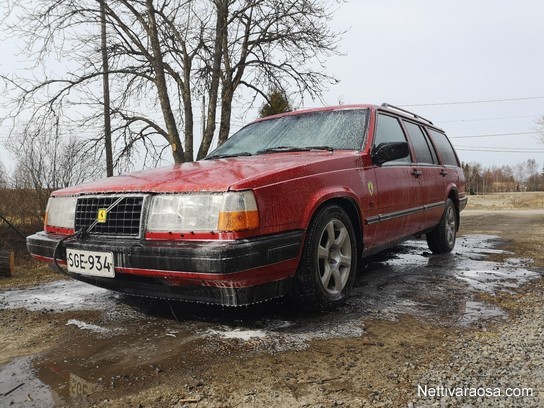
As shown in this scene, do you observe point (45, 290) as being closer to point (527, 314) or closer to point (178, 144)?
point (527, 314)

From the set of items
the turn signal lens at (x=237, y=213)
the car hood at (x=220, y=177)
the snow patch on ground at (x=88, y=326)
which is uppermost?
the car hood at (x=220, y=177)

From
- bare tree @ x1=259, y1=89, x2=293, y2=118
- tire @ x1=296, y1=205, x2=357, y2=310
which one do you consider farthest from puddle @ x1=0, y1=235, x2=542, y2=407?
bare tree @ x1=259, y1=89, x2=293, y2=118

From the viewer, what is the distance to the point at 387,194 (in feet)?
11.8

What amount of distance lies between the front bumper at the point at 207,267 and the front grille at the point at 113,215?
0.23 ft

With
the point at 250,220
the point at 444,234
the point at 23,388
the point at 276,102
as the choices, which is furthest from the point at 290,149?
the point at 276,102

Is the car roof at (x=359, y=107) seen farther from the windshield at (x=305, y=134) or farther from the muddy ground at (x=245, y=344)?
the muddy ground at (x=245, y=344)

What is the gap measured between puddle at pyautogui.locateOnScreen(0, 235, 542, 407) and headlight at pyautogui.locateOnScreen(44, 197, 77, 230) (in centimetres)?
Answer: 66

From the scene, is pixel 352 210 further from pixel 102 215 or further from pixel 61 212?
pixel 61 212

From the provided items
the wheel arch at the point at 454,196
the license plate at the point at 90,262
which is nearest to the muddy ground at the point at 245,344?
the license plate at the point at 90,262

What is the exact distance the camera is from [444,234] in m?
5.32

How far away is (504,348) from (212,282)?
1555mm

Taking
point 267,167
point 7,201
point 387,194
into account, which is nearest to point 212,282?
point 267,167

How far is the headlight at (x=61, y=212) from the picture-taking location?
2.96m

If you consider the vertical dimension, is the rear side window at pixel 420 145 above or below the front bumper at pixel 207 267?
above
